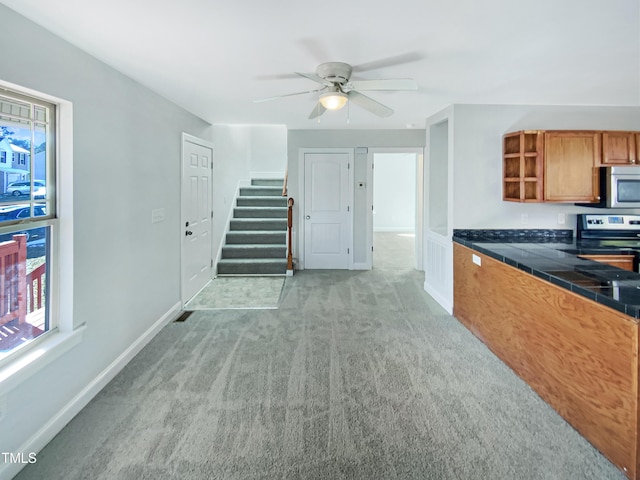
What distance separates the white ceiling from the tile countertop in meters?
1.37

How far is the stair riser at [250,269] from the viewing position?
223 inches

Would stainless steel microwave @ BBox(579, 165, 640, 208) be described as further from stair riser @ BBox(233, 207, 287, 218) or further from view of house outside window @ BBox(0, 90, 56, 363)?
stair riser @ BBox(233, 207, 287, 218)

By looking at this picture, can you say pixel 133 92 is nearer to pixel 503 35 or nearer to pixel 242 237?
pixel 503 35

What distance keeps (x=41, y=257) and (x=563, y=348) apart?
3.06 meters

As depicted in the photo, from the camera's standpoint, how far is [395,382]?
8.46ft

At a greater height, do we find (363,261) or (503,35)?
(503,35)

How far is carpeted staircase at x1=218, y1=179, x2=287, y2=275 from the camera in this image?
5719 millimetres

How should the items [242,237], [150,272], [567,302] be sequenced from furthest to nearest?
[242,237], [150,272], [567,302]

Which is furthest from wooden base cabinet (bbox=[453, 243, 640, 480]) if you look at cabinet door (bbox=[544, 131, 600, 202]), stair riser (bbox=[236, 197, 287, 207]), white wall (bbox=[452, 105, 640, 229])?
stair riser (bbox=[236, 197, 287, 207])

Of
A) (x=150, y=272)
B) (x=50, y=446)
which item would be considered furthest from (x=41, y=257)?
(x=150, y=272)

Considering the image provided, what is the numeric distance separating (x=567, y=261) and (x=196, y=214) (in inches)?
154

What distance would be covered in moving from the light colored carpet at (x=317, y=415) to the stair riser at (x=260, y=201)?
3722 millimetres

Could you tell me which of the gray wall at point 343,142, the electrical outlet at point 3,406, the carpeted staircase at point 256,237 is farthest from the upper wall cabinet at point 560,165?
the electrical outlet at point 3,406

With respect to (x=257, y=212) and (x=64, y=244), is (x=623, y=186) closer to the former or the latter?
(x=64, y=244)
